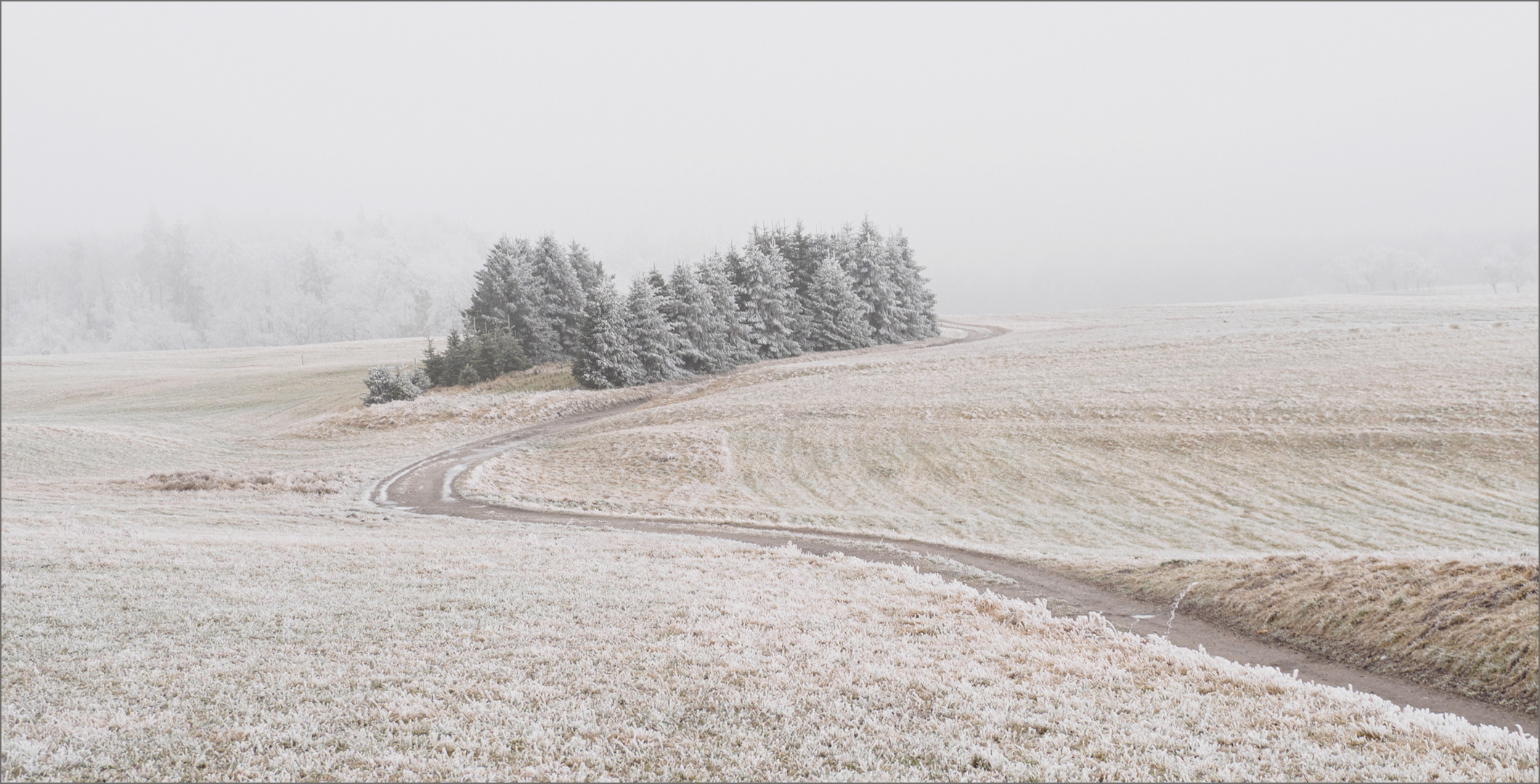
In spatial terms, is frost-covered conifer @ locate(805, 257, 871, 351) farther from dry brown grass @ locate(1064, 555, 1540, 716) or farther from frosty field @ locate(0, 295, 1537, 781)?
dry brown grass @ locate(1064, 555, 1540, 716)

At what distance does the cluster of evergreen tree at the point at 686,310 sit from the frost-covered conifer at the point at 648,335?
9 centimetres

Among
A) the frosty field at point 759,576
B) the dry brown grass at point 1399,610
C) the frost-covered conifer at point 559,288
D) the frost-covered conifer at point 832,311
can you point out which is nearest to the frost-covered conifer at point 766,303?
the frost-covered conifer at point 832,311

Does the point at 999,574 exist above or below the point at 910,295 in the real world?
below

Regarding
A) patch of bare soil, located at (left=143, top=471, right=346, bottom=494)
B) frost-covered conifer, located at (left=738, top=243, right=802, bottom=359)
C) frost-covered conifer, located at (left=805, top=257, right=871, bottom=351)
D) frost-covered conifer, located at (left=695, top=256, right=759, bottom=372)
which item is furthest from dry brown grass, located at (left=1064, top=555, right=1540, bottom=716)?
frost-covered conifer, located at (left=805, top=257, right=871, bottom=351)

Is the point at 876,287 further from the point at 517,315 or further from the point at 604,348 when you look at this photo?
the point at 517,315

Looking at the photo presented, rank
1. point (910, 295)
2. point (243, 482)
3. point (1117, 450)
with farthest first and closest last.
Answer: point (910, 295) → point (1117, 450) → point (243, 482)

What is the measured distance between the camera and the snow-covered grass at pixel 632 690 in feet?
25.1

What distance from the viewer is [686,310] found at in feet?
211

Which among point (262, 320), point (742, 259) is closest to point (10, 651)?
point (742, 259)

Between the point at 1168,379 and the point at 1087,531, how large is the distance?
25577mm

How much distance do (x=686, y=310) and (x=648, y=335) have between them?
16.6ft

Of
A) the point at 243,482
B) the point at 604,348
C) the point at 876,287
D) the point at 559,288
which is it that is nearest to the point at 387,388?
the point at 604,348

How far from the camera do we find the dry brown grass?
407 inches

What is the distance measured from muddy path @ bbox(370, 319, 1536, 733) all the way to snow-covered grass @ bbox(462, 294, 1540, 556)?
1.59m
